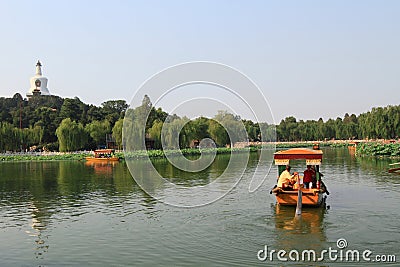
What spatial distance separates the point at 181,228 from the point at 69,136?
139ft

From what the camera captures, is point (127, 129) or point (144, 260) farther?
point (127, 129)

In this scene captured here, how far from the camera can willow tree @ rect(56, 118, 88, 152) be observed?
5166 cm

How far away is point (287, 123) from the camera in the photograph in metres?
94.8

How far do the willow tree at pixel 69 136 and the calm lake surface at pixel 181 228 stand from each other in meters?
Answer: 33.4

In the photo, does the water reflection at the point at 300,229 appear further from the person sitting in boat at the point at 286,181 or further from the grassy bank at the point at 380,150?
the grassy bank at the point at 380,150

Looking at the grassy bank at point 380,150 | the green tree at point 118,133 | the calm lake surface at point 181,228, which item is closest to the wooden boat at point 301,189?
the calm lake surface at point 181,228

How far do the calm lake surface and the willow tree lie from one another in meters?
33.4

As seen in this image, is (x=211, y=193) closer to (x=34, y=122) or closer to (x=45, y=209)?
(x=45, y=209)

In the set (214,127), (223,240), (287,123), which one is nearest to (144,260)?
(223,240)

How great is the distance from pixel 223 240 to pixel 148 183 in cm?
1276

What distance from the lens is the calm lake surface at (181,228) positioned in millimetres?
9555

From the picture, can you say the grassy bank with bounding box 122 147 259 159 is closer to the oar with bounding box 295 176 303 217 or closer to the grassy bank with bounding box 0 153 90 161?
the grassy bank with bounding box 0 153 90 161

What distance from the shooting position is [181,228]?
12.0 meters

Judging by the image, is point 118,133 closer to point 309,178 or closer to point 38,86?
point 309,178
